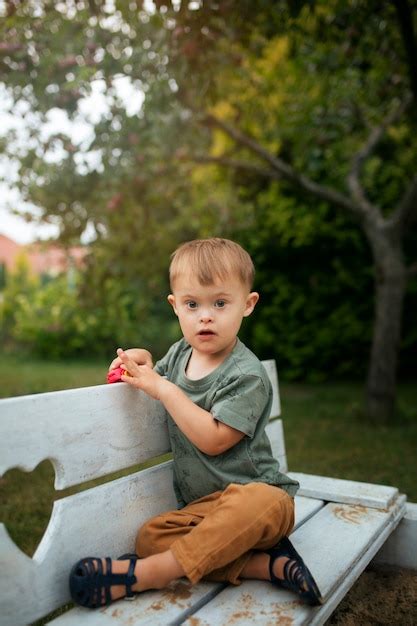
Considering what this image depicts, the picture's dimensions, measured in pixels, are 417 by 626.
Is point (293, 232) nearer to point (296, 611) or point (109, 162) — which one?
point (109, 162)

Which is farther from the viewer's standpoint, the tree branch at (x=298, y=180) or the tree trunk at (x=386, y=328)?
the tree branch at (x=298, y=180)

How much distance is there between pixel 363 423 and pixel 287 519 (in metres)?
3.81

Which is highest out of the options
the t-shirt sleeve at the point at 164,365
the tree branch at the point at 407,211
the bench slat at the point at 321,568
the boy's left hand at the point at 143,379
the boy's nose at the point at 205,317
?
the tree branch at the point at 407,211

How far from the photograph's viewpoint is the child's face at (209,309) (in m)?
1.73

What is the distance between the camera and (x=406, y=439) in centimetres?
477

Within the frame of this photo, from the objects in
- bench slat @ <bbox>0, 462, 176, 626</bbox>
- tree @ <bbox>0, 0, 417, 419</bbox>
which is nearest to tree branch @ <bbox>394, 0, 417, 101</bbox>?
tree @ <bbox>0, 0, 417, 419</bbox>

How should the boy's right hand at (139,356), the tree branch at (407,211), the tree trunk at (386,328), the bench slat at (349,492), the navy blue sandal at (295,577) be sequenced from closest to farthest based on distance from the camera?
the navy blue sandal at (295,577) < the boy's right hand at (139,356) < the bench slat at (349,492) < the tree branch at (407,211) < the tree trunk at (386,328)

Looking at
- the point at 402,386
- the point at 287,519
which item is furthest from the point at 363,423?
the point at 287,519

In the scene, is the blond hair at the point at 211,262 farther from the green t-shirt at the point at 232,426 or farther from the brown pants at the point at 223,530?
the brown pants at the point at 223,530

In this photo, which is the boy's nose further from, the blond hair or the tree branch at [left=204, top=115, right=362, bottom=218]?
the tree branch at [left=204, top=115, right=362, bottom=218]

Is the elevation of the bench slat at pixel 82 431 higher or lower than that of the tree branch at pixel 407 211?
lower

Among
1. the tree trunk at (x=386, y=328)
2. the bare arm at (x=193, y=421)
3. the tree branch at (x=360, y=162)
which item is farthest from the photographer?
the tree branch at (x=360, y=162)

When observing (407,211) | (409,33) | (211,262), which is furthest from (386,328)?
(211,262)

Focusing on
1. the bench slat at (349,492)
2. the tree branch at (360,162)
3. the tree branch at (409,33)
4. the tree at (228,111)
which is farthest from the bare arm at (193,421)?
the tree branch at (360,162)
